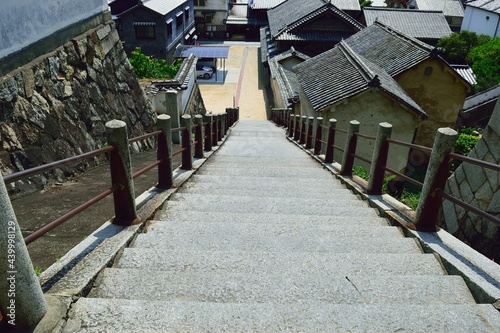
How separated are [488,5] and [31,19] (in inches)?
1613

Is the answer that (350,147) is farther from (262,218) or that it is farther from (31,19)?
(31,19)

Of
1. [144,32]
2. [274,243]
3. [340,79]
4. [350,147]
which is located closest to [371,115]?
[340,79]

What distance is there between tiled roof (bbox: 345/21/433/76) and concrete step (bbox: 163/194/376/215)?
15.3 m

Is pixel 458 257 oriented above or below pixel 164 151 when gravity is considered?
below

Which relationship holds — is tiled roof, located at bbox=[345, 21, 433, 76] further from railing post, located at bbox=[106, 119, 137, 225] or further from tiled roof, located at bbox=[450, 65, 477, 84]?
railing post, located at bbox=[106, 119, 137, 225]

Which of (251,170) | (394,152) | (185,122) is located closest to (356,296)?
(185,122)

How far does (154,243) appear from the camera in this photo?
312 centimetres

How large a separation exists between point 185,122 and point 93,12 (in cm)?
553

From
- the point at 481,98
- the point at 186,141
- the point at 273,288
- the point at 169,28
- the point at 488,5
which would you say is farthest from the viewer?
the point at 488,5

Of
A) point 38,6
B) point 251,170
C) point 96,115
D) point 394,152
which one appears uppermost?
point 38,6

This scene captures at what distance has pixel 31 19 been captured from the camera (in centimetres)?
609

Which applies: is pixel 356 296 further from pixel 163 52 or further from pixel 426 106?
pixel 163 52

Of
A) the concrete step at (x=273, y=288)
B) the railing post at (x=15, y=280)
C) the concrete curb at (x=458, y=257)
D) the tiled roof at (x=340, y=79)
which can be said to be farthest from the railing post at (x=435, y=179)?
the tiled roof at (x=340, y=79)

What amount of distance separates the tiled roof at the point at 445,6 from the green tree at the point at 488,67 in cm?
2143
